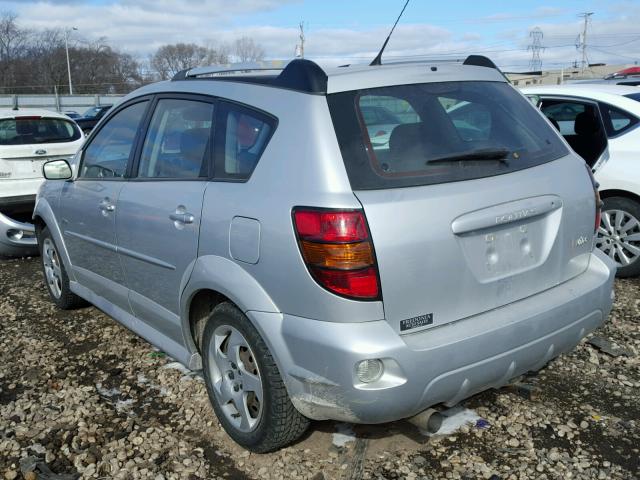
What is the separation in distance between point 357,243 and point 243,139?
0.89 m

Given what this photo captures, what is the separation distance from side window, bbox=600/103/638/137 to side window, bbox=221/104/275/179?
13.4 ft

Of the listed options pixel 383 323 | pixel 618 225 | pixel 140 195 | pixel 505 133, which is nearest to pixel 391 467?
pixel 383 323

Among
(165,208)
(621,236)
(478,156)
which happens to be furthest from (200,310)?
(621,236)

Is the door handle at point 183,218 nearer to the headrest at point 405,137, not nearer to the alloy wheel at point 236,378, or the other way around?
the alloy wheel at point 236,378

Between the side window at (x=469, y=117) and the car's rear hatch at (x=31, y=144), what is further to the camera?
the car's rear hatch at (x=31, y=144)

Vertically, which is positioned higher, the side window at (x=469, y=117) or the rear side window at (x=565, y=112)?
the side window at (x=469, y=117)

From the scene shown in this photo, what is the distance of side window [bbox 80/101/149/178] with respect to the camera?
3850mm

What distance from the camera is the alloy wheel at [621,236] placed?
542 centimetres

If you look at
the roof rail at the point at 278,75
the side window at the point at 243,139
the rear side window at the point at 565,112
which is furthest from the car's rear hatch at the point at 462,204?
the rear side window at the point at 565,112

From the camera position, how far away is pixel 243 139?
290 cm

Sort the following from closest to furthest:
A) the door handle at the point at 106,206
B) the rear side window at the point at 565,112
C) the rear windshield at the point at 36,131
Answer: the door handle at the point at 106,206 < the rear side window at the point at 565,112 < the rear windshield at the point at 36,131

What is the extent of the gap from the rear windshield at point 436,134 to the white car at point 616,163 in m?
2.55

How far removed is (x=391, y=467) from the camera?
9.43 ft

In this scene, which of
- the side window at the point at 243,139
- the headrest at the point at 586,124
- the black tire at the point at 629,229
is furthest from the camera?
the headrest at the point at 586,124
